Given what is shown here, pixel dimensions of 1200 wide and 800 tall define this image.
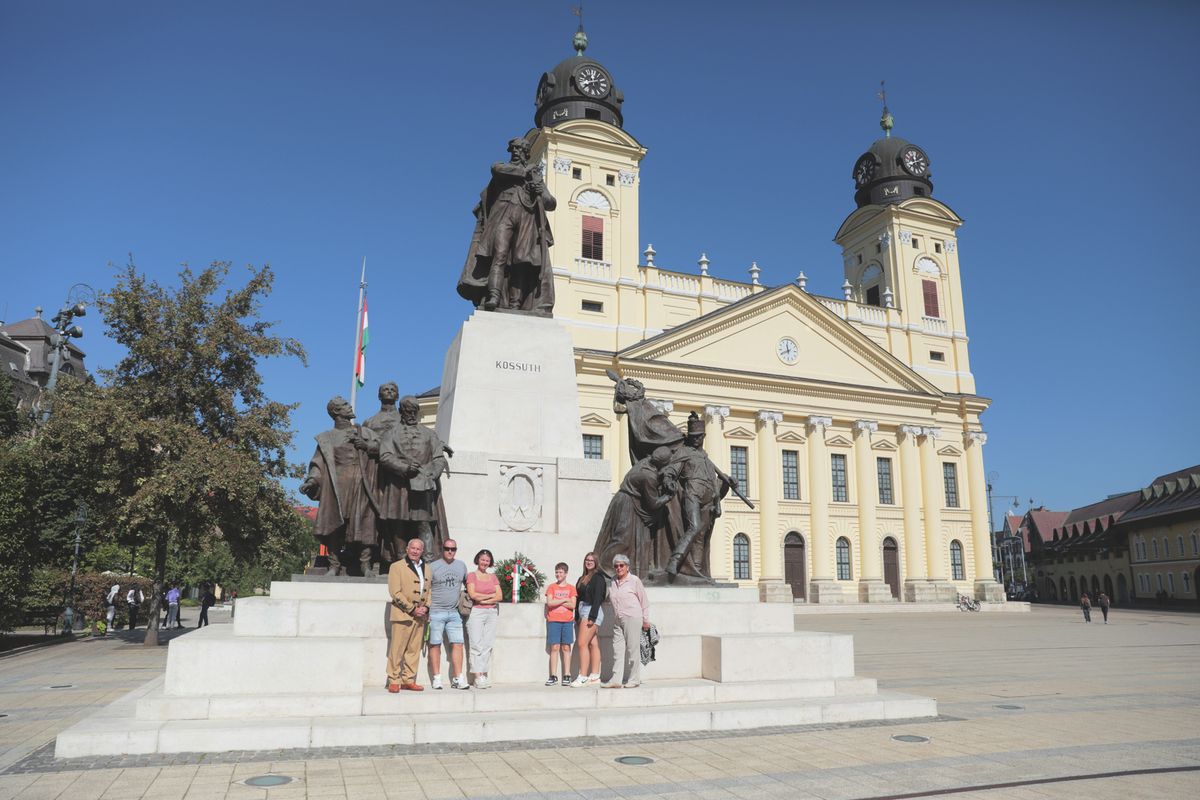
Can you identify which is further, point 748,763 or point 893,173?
point 893,173

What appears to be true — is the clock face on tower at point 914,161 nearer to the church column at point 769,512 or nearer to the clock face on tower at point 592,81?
the clock face on tower at point 592,81

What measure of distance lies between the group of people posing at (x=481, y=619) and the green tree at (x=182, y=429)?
13.4m

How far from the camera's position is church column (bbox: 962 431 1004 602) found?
5066 centimetres

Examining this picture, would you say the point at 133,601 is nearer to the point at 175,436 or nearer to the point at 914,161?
the point at 175,436

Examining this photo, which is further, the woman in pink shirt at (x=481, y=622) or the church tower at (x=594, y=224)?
the church tower at (x=594, y=224)

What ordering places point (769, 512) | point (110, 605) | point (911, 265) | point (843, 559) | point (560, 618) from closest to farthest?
1. point (560, 618)
2. point (110, 605)
3. point (769, 512)
4. point (843, 559)
5. point (911, 265)

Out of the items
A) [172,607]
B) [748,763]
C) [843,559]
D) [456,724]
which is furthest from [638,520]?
[843,559]

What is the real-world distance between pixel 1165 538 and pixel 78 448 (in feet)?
209

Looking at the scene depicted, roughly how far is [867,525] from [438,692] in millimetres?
45395

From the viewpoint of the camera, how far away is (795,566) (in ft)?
156

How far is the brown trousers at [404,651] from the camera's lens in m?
7.53

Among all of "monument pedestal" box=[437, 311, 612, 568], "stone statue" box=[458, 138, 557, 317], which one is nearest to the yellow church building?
"stone statue" box=[458, 138, 557, 317]

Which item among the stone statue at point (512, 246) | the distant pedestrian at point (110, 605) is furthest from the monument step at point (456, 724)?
the distant pedestrian at point (110, 605)

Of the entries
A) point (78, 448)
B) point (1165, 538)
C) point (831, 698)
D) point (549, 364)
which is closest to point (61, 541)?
point (78, 448)
